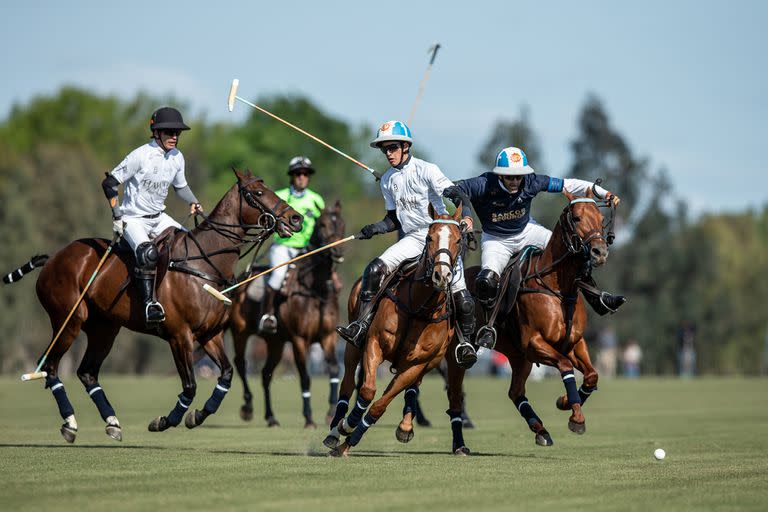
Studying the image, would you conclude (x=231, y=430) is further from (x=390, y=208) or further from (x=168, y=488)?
(x=168, y=488)

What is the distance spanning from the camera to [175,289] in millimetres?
13453

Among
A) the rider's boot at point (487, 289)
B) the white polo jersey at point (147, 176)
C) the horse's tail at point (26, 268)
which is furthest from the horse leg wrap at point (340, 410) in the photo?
the horse's tail at point (26, 268)

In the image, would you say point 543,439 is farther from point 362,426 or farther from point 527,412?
point 362,426

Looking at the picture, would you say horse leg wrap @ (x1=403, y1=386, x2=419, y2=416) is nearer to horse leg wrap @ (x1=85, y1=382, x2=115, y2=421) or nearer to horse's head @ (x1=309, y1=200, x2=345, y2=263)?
horse leg wrap @ (x1=85, y1=382, x2=115, y2=421)

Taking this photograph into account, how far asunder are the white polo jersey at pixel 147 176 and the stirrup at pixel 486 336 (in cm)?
384

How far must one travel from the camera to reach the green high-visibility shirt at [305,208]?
717 inches

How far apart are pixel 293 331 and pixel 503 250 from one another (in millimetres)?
5295

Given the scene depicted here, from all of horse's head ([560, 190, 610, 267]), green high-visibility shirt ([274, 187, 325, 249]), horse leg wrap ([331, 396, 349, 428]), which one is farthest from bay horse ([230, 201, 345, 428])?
horse's head ([560, 190, 610, 267])

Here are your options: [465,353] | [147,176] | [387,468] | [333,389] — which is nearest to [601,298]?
[465,353]

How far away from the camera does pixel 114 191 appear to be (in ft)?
43.9

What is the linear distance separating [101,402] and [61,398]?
1.45 feet

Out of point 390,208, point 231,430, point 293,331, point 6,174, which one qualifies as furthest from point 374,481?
point 6,174

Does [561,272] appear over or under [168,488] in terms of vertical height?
over

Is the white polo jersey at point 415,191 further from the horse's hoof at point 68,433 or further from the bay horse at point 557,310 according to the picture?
the horse's hoof at point 68,433
